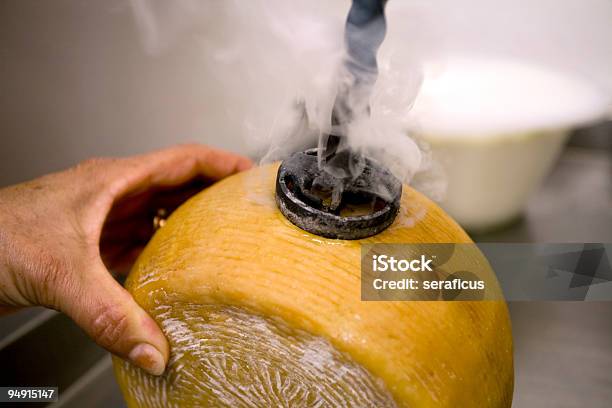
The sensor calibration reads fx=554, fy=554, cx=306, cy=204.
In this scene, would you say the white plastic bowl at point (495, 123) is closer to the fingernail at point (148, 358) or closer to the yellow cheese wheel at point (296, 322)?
the yellow cheese wheel at point (296, 322)

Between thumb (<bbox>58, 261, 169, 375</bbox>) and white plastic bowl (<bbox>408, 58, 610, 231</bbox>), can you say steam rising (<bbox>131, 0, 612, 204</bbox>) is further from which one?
thumb (<bbox>58, 261, 169, 375</bbox>)

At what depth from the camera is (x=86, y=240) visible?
2.43 ft

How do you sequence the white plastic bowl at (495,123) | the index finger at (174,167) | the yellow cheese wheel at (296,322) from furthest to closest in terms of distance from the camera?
1. the white plastic bowl at (495,123)
2. the index finger at (174,167)
3. the yellow cheese wheel at (296,322)

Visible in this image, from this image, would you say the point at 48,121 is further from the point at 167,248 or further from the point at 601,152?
the point at 601,152

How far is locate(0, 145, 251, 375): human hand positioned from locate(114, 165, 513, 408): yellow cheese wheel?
3 centimetres

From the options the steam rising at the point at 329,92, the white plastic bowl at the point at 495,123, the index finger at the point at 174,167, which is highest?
the steam rising at the point at 329,92

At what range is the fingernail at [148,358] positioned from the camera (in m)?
0.60

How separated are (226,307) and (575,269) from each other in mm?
499

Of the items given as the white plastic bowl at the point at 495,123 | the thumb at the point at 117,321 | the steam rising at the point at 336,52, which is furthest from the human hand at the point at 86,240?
the white plastic bowl at the point at 495,123

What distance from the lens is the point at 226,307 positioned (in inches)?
22.3

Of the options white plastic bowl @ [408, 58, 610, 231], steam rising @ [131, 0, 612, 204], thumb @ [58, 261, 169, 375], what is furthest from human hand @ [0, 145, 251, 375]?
white plastic bowl @ [408, 58, 610, 231]

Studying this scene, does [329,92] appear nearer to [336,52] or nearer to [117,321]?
[336,52]

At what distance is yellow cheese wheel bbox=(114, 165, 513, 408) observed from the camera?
53 centimetres

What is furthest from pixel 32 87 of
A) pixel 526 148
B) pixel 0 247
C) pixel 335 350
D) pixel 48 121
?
pixel 526 148
